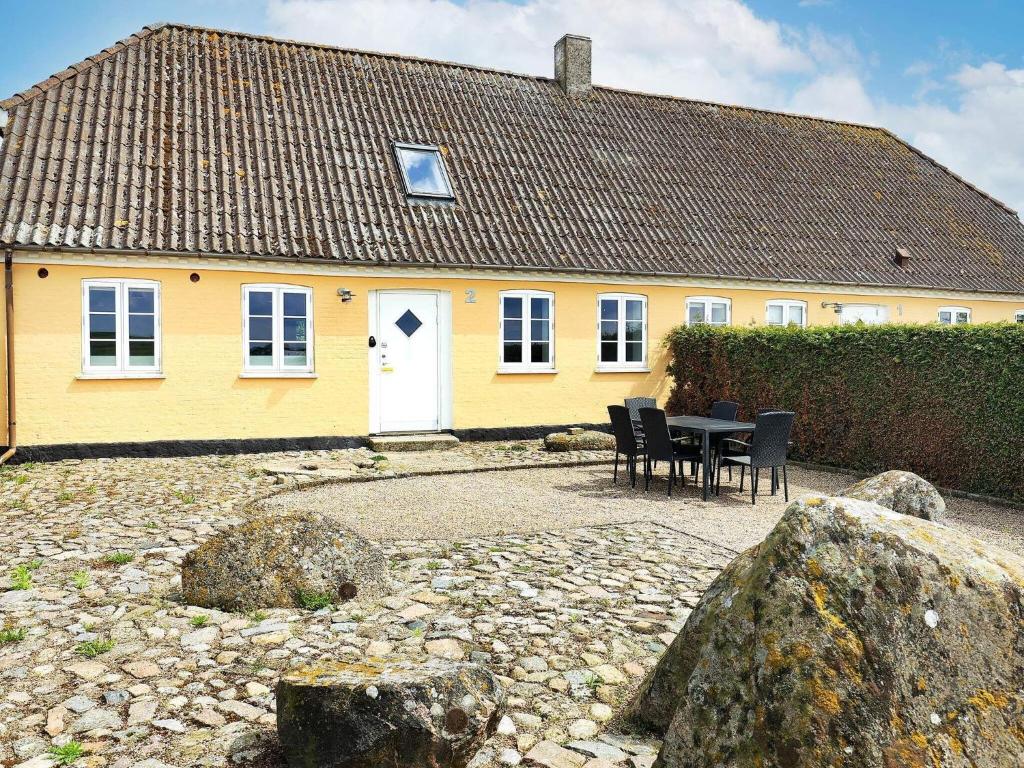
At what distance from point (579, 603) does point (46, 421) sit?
10.6m

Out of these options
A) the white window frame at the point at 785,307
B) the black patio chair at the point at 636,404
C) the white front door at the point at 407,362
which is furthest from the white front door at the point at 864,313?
the white front door at the point at 407,362

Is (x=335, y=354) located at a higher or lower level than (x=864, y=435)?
higher

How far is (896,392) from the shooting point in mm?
12023

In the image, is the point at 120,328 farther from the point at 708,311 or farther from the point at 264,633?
the point at 708,311

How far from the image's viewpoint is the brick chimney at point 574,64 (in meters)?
20.1

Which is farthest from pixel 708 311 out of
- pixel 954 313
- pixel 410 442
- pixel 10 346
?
pixel 10 346

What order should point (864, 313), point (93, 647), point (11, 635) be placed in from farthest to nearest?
point (864, 313), point (11, 635), point (93, 647)

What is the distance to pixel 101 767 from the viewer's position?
3641 mm

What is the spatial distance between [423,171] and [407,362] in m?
3.95

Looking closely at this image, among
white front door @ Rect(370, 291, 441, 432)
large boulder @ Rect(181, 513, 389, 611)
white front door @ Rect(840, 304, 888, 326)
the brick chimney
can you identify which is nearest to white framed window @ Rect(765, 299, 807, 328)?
white front door @ Rect(840, 304, 888, 326)

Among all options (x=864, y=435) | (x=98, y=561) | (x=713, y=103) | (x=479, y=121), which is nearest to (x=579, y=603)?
(x=98, y=561)

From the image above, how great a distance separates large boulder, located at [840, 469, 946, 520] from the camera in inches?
201

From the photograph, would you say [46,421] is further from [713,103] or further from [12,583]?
[713,103]

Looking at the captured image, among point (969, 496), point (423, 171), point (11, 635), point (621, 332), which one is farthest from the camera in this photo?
point (621, 332)
